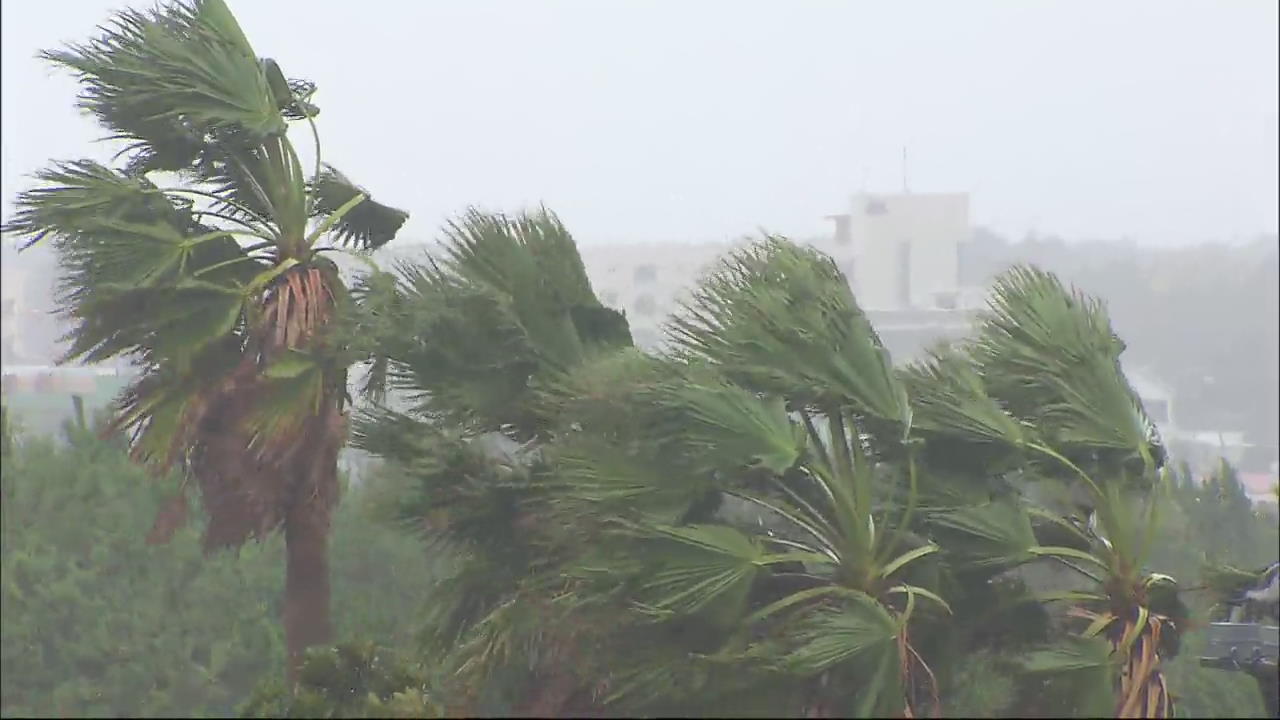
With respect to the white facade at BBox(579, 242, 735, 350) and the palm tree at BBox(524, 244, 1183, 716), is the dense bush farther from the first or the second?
the white facade at BBox(579, 242, 735, 350)

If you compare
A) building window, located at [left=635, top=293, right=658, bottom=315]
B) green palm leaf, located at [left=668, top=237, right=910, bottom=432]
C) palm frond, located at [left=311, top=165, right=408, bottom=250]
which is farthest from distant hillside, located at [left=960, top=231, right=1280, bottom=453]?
green palm leaf, located at [left=668, top=237, right=910, bottom=432]

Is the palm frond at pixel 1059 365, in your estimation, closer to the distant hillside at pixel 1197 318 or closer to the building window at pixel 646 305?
the building window at pixel 646 305

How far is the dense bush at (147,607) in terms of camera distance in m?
14.1

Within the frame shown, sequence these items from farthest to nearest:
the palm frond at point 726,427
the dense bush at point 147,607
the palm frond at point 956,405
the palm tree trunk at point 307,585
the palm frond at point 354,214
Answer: the dense bush at point 147,607, the palm frond at point 354,214, the palm tree trunk at point 307,585, the palm frond at point 956,405, the palm frond at point 726,427

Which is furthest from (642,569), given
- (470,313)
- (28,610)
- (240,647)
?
(28,610)

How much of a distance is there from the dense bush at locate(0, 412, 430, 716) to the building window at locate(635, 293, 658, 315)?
1091cm

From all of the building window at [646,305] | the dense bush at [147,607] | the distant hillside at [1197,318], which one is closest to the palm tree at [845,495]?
the dense bush at [147,607]

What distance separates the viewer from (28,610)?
47.9 ft

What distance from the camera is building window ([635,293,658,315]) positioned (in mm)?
25495

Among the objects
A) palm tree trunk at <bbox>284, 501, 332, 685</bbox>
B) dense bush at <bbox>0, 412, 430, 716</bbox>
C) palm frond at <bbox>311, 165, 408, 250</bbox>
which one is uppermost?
palm frond at <bbox>311, 165, 408, 250</bbox>

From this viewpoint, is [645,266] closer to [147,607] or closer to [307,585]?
[147,607]

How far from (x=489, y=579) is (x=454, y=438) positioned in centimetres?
63

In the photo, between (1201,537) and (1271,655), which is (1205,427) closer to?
(1201,537)

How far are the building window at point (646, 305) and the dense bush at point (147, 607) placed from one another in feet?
35.8
